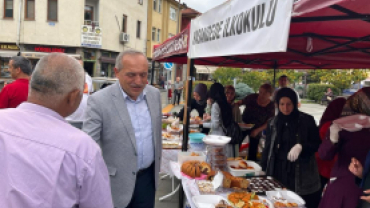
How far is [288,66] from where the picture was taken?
24.5 feet

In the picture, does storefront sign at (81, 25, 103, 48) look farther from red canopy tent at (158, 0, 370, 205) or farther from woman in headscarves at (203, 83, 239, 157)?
woman in headscarves at (203, 83, 239, 157)

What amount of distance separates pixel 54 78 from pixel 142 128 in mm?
1226

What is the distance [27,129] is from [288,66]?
7357 millimetres

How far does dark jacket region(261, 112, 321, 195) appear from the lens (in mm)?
2910

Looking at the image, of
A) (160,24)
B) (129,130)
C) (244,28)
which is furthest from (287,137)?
(160,24)

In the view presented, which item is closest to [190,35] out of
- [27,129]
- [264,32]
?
[264,32]

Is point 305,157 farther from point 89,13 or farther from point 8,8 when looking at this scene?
point 8,8

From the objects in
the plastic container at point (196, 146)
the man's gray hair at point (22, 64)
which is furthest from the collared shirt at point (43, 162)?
the man's gray hair at point (22, 64)

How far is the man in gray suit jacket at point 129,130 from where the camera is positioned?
7.02 ft

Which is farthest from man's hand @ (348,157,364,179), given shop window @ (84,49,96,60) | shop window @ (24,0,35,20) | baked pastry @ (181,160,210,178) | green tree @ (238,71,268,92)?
shop window @ (24,0,35,20)

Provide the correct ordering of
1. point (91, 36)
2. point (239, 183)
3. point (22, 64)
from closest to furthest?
point (239, 183) → point (22, 64) → point (91, 36)

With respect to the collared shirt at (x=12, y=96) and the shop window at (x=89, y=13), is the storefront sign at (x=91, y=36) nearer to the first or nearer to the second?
the shop window at (x=89, y=13)

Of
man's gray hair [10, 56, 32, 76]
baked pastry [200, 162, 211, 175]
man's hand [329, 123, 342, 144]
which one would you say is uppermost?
man's gray hair [10, 56, 32, 76]

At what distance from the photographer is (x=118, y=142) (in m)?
2.15
